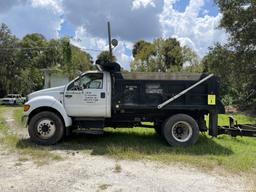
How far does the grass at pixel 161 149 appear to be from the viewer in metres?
7.49

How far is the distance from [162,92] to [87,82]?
2.14 m

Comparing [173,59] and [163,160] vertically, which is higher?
[173,59]

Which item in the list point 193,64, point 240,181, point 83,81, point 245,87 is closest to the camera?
point 240,181

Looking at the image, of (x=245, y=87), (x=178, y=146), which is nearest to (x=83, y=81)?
(x=178, y=146)

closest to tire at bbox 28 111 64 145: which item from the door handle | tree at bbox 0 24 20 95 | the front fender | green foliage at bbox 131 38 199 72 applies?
the front fender

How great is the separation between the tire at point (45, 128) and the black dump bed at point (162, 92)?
1716 mm

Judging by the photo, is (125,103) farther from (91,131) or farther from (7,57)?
(7,57)

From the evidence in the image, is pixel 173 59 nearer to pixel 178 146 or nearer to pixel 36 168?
pixel 178 146

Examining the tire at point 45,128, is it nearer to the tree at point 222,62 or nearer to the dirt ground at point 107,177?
the dirt ground at point 107,177

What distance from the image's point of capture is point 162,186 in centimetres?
572

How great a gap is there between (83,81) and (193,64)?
32.7 meters

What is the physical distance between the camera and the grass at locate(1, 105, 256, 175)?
24.6 ft

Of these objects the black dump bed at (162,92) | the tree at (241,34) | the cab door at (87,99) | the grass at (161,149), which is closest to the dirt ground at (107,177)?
the grass at (161,149)

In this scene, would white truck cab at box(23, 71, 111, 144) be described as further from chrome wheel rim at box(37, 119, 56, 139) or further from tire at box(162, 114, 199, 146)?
tire at box(162, 114, 199, 146)
